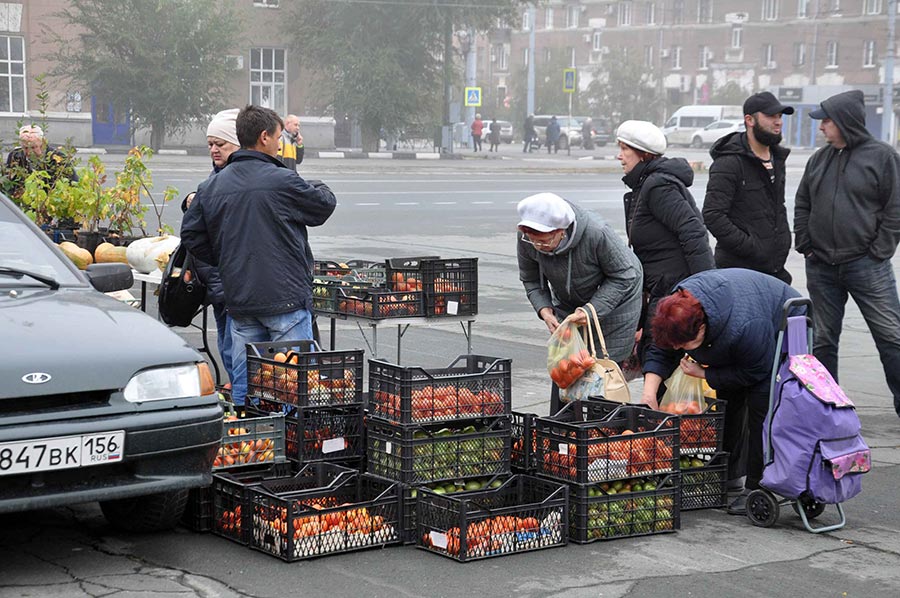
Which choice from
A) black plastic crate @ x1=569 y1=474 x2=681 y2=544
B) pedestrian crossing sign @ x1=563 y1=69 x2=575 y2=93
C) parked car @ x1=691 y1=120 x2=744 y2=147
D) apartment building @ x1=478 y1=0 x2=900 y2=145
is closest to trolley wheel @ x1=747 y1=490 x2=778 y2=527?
black plastic crate @ x1=569 y1=474 x2=681 y2=544

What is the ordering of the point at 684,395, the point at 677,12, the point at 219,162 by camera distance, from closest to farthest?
the point at 684,395 < the point at 219,162 < the point at 677,12

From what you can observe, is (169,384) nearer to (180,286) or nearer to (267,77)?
(180,286)

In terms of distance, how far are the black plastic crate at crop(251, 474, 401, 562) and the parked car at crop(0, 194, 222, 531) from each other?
0.34m

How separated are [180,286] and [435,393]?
2350 mm

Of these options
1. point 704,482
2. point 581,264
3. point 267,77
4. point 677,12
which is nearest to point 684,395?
point 704,482

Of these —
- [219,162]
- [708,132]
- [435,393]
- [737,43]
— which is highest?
[737,43]

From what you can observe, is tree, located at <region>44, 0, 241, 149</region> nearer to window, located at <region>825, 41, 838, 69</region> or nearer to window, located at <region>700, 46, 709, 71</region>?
window, located at <region>825, 41, 838, 69</region>

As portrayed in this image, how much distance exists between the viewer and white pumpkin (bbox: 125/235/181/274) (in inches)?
368

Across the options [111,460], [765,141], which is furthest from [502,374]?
[765,141]

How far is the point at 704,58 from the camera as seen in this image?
9188cm

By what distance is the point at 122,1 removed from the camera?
44.9 m

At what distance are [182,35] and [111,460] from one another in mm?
42263

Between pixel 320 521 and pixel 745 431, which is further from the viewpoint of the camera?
pixel 745 431

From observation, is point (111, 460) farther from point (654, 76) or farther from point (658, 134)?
point (654, 76)
